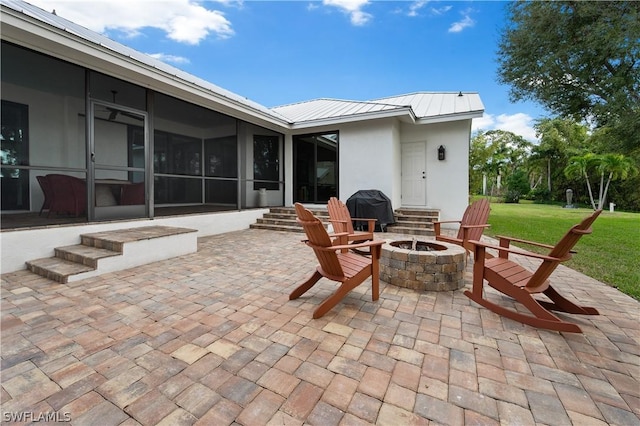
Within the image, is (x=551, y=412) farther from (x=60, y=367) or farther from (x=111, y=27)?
(x=111, y=27)

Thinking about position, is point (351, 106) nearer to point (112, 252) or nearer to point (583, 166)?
point (112, 252)

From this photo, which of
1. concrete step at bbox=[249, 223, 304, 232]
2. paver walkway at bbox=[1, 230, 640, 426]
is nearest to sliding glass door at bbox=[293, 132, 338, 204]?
concrete step at bbox=[249, 223, 304, 232]

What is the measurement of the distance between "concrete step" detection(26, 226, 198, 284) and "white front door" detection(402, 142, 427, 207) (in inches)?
241

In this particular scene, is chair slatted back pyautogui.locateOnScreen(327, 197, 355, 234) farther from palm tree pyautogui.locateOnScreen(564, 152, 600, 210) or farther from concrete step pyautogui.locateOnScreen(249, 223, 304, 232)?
palm tree pyautogui.locateOnScreen(564, 152, 600, 210)

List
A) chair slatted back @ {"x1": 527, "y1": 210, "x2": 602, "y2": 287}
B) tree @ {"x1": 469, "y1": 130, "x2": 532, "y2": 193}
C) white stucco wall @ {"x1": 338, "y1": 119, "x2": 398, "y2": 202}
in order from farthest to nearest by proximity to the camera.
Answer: tree @ {"x1": 469, "y1": 130, "x2": 532, "y2": 193} → white stucco wall @ {"x1": 338, "y1": 119, "x2": 398, "y2": 202} → chair slatted back @ {"x1": 527, "y1": 210, "x2": 602, "y2": 287}

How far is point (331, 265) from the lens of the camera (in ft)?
8.16

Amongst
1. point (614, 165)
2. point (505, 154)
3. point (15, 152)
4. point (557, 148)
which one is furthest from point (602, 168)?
point (15, 152)

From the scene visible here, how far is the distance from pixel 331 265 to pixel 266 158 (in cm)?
737

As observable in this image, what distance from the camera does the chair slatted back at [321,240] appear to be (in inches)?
93.0

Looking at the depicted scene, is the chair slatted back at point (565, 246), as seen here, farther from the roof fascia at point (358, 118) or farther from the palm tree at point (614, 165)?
the palm tree at point (614, 165)

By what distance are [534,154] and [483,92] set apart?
824 inches

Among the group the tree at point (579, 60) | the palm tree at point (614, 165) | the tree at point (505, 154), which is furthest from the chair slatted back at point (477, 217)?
the palm tree at point (614, 165)

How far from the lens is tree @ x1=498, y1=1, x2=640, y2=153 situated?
172 inches

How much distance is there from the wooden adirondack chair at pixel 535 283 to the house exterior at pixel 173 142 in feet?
16.3
